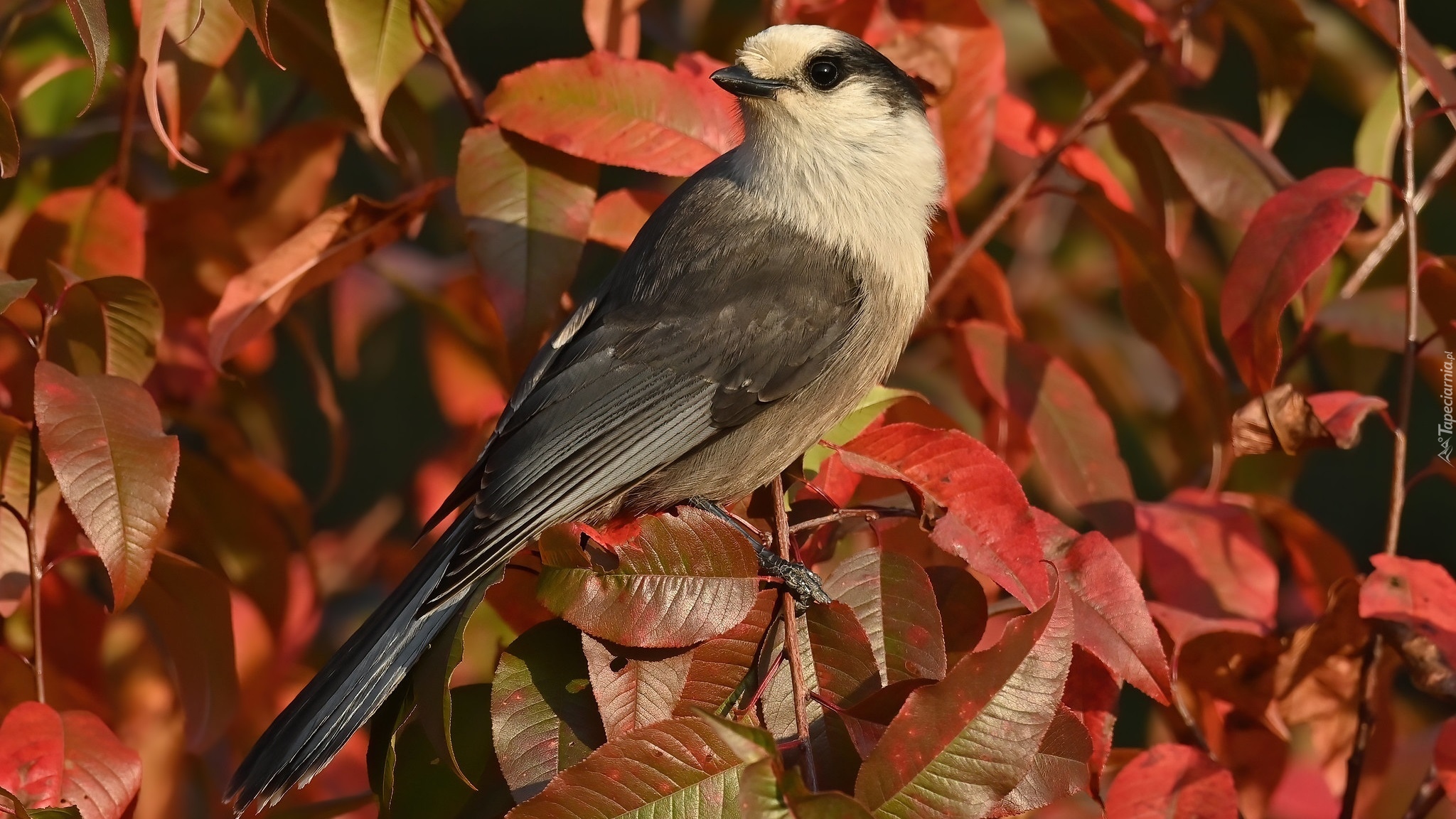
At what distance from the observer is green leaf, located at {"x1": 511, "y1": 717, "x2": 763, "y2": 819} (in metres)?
1.59

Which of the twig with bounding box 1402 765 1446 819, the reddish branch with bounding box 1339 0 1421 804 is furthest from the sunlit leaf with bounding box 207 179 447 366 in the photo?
the twig with bounding box 1402 765 1446 819

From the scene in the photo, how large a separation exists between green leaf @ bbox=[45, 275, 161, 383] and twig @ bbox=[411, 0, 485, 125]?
60 cm

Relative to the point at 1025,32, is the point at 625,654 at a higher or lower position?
lower

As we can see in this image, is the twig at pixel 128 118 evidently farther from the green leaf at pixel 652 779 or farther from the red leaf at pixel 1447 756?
the red leaf at pixel 1447 756

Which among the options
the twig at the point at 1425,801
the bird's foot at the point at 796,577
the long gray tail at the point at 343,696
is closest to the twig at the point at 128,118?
the long gray tail at the point at 343,696

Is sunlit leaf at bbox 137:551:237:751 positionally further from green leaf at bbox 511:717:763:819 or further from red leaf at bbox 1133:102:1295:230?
red leaf at bbox 1133:102:1295:230

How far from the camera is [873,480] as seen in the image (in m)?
2.37

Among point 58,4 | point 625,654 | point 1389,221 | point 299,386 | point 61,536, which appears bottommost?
point 299,386

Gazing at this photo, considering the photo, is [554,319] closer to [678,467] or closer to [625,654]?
[678,467]

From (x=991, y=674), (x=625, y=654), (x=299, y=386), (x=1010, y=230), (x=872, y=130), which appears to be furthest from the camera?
(x=299, y=386)

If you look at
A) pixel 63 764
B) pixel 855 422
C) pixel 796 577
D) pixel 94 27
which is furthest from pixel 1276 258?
pixel 63 764

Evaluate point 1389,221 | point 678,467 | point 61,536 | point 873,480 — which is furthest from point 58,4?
point 1389,221

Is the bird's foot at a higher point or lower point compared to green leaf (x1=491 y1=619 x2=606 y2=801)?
higher

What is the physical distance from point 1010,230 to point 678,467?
1507mm
